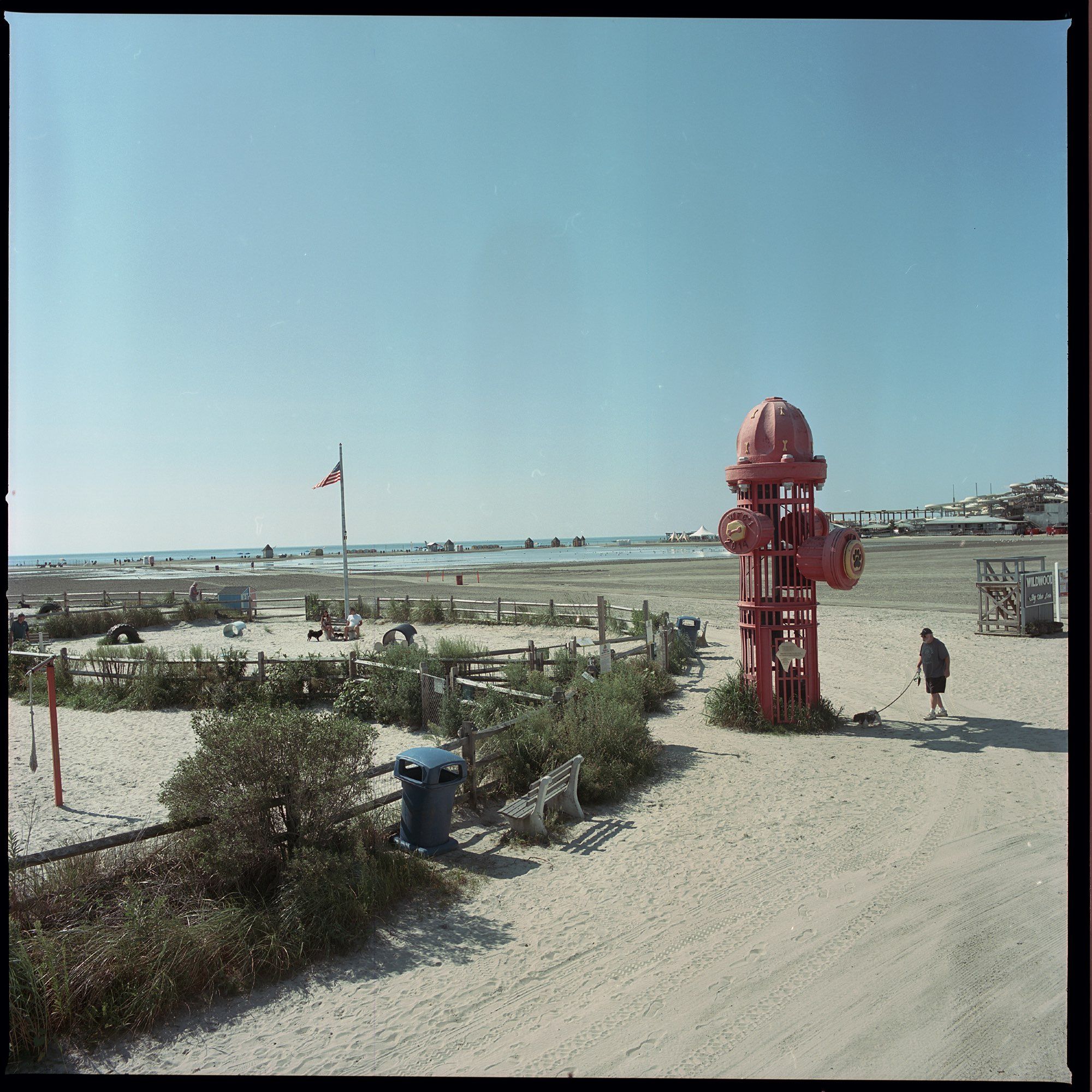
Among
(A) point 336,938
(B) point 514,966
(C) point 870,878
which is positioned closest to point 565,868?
(B) point 514,966

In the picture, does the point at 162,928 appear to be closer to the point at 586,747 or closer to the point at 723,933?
the point at 723,933

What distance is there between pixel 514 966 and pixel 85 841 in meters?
3.42

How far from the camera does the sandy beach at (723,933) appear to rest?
4.05 meters

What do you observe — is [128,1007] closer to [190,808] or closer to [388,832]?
[190,808]

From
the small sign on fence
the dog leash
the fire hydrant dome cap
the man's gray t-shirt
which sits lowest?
the dog leash

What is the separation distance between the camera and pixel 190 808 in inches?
228

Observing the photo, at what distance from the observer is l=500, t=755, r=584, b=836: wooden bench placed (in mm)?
7289

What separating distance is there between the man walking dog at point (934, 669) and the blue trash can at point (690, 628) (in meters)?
7.37

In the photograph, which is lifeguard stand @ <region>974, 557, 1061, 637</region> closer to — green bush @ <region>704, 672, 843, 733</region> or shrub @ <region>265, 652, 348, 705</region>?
green bush @ <region>704, 672, 843, 733</region>

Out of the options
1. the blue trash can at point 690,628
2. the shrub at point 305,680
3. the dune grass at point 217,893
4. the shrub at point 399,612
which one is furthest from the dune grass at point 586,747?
the shrub at point 399,612

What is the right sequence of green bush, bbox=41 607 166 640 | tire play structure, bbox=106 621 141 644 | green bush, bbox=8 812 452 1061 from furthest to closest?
green bush, bbox=41 607 166 640
tire play structure, bbox=106 621 141 644
green bush, bbox=8 812 452 1061

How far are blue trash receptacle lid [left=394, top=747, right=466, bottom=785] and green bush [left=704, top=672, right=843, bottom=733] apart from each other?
5.67 metres

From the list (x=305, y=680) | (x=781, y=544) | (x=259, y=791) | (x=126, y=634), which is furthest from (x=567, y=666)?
(x=126, y=634)

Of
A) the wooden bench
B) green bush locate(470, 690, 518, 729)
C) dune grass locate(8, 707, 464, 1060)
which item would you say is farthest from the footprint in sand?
green bush locate(470, 690, 518, 729)
